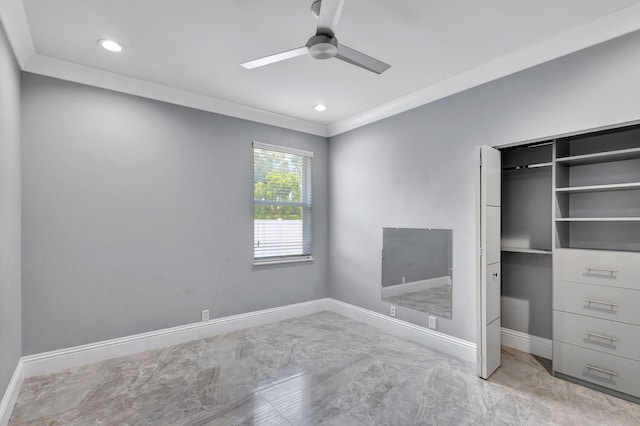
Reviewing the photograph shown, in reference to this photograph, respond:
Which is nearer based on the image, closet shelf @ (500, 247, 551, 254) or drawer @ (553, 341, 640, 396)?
drawer @ (553, 341, 640, 396)

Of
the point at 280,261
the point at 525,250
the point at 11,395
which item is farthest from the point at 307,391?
the point at 525,250

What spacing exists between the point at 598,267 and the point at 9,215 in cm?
436

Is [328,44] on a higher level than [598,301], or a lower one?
higher

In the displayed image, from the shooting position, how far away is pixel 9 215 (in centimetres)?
224

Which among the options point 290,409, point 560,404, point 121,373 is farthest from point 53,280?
point 560,404

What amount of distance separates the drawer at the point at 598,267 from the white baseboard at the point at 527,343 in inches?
33.3

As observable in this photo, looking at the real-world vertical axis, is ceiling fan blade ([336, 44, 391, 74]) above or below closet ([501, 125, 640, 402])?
above

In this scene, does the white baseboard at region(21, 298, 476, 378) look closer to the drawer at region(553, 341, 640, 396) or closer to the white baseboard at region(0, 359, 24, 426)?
the white baseboard at region(0, 359, 24, 426)

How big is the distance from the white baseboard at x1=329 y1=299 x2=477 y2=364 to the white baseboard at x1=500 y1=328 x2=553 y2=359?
62 cm

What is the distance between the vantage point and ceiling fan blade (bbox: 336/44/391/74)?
1.90 metres

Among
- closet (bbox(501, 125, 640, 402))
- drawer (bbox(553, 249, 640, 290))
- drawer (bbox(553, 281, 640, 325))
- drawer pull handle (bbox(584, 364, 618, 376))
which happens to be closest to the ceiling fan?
closet (bbox(501, 125, 640, 402))

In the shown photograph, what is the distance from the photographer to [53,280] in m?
2.75

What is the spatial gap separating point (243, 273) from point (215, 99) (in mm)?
2085

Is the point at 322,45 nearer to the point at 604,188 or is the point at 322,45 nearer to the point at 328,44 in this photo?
the point at 328,44
